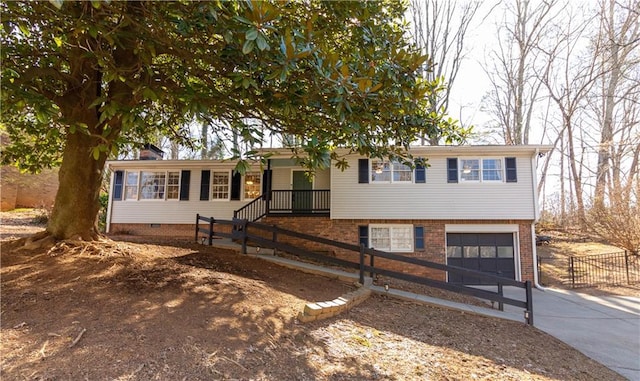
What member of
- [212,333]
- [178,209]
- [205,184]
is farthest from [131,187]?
[212,333]

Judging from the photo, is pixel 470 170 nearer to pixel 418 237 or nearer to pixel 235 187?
pixel 418 237

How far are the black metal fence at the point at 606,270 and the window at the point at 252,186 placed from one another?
12.5 metres

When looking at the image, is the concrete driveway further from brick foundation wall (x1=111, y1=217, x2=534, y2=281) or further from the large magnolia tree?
the large magnolia tree

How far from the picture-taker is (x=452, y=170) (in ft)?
40.6

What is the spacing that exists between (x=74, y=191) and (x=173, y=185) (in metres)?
8.93

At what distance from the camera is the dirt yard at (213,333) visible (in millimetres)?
3037

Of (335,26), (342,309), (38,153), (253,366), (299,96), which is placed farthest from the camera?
(38,153)

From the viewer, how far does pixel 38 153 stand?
8227 mm

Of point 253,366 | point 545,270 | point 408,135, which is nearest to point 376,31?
point 408,135

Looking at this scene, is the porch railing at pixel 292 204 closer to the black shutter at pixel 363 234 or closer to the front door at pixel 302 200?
the front door at pixel 302 200

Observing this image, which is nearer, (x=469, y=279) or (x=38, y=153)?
(x=38, y=153)

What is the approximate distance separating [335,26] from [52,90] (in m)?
4.97

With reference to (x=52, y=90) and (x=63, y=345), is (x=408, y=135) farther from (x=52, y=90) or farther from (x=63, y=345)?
(x=52, y=90)

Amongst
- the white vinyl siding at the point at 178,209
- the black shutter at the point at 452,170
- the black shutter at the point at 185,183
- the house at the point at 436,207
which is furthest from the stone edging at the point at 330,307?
the black shutter at the point at 185,183
